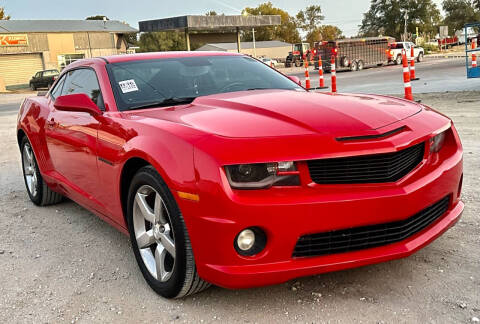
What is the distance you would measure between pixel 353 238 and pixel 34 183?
12.6 ft

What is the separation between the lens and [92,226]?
438 cm

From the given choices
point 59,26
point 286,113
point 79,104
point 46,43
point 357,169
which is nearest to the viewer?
point 357,169

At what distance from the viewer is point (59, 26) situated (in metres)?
54.9

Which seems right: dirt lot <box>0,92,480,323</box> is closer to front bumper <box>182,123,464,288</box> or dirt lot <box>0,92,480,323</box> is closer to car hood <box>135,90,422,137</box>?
front bumper <box>182,123,464,288</box>

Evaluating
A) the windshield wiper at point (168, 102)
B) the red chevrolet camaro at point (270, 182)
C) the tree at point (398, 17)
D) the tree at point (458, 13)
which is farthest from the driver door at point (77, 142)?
the tree at point (458, 13)

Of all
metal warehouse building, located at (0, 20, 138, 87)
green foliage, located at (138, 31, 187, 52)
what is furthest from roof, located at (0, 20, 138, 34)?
green foliage, located at (138, 31, 187, 52)

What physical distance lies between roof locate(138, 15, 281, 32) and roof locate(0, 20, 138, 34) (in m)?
14.4

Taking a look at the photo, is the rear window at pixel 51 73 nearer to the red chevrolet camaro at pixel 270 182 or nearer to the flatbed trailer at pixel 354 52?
the flatbed trailer at pixel 354 52

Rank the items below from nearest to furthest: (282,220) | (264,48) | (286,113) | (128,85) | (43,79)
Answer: (282,220) → (286,113) → (128,85) → (43,79) → (264,48)

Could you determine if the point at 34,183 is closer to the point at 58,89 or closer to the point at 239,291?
the point at 58,89

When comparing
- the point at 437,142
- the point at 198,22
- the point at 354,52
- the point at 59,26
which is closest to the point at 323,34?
the point at 59,26

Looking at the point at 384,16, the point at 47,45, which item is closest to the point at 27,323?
the point at 47,45

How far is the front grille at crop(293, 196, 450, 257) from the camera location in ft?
8.00

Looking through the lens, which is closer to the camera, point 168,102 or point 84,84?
point 168,102
